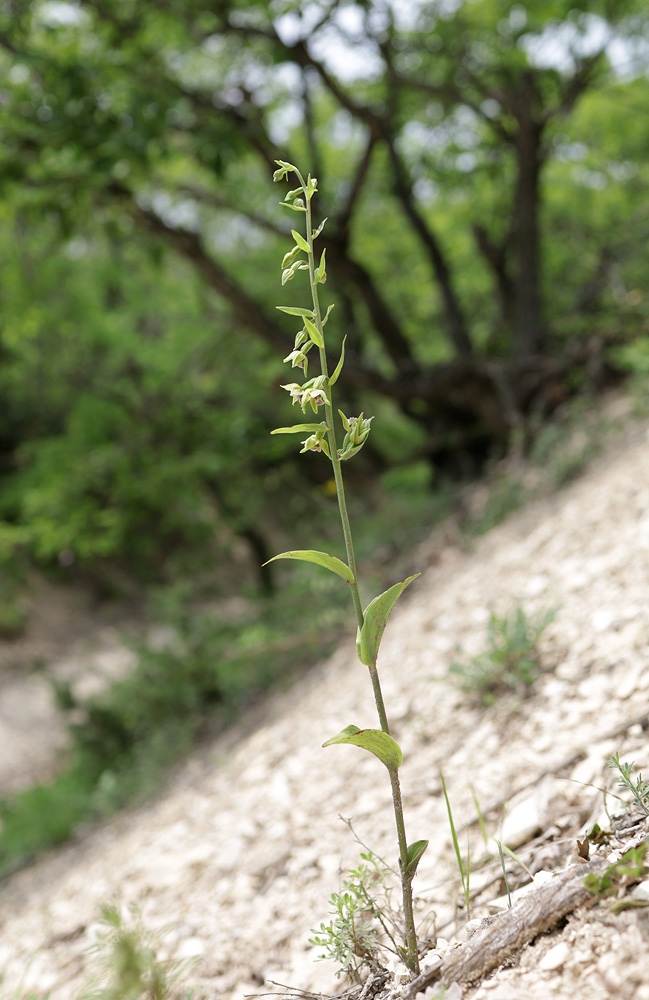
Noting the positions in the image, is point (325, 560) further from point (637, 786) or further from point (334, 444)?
point (637, 786)

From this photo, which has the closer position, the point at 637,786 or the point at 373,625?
the point at 373,625

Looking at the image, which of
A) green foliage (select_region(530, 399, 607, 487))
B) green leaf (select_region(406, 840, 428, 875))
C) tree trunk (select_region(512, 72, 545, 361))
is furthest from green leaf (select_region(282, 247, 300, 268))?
tree trunk (select_region(512, 72, 545, 361))

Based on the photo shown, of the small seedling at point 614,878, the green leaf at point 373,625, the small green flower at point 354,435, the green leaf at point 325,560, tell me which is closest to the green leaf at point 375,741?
the green leaf at point 373,625

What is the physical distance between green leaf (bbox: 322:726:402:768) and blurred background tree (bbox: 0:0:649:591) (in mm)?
4068

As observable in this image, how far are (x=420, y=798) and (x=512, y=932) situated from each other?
97 centimetres

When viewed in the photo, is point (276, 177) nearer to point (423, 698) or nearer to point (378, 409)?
point (423, 698)

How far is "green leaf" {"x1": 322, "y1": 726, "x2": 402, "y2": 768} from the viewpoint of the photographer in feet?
3.94

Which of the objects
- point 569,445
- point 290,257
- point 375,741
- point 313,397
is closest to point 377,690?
point 375,741

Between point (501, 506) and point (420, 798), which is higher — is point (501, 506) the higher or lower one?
the higher one

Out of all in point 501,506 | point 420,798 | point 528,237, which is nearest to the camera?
point 420,798

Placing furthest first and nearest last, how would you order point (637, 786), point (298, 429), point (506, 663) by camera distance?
point (506, 663) < point (637, 786) < point (298, 429)

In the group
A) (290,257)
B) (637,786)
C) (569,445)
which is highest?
(569,445)

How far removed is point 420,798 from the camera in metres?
2.18

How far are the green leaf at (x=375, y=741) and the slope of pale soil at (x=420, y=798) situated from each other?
15.3 inches
